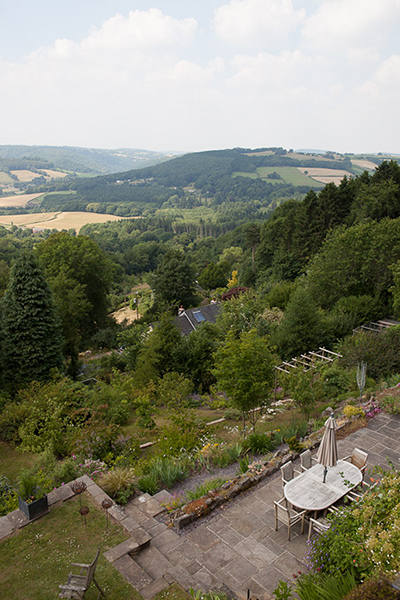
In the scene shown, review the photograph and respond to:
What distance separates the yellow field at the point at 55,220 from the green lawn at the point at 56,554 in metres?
130

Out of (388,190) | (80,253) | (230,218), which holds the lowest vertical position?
(230,218)

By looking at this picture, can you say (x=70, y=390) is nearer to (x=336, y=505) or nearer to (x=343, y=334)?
(x=336, y=505)

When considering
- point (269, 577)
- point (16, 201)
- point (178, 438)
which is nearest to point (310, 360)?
A: point (178, 438)

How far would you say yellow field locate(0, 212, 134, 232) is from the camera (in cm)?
13100

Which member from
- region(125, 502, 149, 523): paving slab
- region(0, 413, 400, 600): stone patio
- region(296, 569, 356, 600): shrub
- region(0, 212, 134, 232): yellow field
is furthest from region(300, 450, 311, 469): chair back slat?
region(0, 212, 134, 232): yellow field

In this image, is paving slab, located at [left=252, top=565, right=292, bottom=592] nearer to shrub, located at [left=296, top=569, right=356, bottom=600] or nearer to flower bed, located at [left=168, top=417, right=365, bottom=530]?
shrub, located at [left=296, top=569, right=356, bottom=600]

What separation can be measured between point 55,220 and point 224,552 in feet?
485

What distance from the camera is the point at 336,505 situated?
7098 mm

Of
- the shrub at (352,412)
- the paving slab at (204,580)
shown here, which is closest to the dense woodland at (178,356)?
the shrub at (352,412)

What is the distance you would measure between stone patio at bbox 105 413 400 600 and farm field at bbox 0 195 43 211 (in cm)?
18554

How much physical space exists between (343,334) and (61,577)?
18.6 metres

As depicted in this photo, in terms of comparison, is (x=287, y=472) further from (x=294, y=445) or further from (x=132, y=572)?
(x=132, y=572)

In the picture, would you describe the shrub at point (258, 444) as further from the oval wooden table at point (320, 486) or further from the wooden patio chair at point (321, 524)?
the wooden patio chair at point (321, 524)

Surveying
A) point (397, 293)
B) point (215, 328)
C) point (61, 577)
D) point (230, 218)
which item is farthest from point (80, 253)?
point (230, 218)
